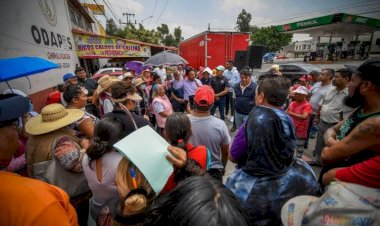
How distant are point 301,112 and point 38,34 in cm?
796

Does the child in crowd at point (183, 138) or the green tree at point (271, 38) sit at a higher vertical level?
the green tree at point (271, 38)

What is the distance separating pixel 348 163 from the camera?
1523mm

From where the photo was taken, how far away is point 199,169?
122 cm

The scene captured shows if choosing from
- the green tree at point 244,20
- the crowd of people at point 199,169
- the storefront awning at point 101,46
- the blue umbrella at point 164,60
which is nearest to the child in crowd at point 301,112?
the crowd of people at point 199,169

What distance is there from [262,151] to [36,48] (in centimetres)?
733

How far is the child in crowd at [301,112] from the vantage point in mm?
3727

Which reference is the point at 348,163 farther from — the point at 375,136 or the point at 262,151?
the point at 262,151

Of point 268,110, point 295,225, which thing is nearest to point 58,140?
point 268,110

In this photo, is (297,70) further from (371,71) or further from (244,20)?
(244,20)

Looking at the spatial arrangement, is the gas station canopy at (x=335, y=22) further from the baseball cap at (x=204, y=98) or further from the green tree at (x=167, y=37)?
the green tree at (x=167, y=37)

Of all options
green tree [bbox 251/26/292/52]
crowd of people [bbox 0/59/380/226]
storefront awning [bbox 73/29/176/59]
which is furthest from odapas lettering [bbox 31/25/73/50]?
green tree [bbox 251/26/292/52]

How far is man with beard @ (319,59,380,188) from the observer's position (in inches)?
47.3

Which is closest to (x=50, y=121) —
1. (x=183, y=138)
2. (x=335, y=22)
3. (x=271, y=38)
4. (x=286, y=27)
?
(x=183, y=138)

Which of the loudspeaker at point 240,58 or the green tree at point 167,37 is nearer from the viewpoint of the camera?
the loudspeaker at point 240,58
